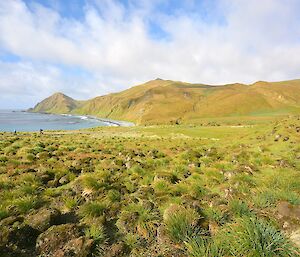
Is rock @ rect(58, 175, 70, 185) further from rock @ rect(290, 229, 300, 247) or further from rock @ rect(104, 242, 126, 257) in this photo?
rock @ rect(290, 229, 300, 247)

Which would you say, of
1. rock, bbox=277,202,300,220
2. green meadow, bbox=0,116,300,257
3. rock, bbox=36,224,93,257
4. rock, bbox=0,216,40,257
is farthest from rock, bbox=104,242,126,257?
rock, bbox=277,202,300,220

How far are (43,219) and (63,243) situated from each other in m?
1.31

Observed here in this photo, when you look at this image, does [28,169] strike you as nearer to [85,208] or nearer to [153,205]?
[85,208]

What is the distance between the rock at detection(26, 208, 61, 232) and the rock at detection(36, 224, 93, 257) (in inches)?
17.8

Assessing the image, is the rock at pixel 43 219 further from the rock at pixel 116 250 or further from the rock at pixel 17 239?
the rock at pixel 116 250

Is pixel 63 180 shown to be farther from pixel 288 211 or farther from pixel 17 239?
pixel 288 211

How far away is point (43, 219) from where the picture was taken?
6.96 metres

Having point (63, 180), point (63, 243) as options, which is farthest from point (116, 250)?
point (63, 180)

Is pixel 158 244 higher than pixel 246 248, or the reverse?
pixel 246 248

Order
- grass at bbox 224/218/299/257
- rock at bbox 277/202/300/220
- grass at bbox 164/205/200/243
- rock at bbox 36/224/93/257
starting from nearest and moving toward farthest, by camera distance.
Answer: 1. grass at bbox 224/218/299/257
2. rock at bbox 36/224/93/257
3. grass at bbox 164/205/200/243
4. rock at bbox 277/202/300/220

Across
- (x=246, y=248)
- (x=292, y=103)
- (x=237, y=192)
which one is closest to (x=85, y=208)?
(x=246, y=248)

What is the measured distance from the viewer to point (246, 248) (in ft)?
17.5

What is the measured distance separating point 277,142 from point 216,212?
17.8 metres

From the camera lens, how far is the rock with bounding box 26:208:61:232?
6.76 meters
